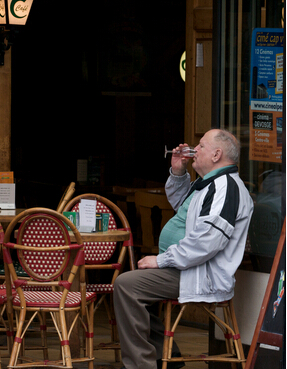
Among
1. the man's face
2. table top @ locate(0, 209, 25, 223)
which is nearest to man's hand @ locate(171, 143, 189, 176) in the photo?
the man's face

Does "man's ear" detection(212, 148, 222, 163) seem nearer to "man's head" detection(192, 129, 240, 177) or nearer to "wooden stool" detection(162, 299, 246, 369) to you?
"man's head" detection(192, 129, 240, 177)

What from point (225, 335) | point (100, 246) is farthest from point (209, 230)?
point (100, 246)

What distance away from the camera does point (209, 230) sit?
126 inches

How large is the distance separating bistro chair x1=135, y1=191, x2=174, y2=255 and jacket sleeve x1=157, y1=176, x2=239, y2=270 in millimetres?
2229

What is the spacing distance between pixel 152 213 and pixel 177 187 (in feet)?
6.64

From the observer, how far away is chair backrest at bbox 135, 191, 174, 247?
569cm

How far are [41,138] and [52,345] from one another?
7.39 metres

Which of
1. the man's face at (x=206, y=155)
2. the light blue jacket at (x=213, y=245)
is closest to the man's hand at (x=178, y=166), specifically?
the man's face at (x=206, y=155)

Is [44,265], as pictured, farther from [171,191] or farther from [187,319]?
[187,319]

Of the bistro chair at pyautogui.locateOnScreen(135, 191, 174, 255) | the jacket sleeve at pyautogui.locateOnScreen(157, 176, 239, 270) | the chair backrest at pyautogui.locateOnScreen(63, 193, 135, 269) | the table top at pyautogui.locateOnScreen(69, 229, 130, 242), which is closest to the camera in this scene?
the jacket sleeve at pyautogui.locateOnScreen(157, 176, 239, 270)

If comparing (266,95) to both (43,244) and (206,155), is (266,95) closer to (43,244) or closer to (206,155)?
(206,155)

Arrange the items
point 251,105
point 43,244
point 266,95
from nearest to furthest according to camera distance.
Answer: point 43,244, point 266,95, point 251,105

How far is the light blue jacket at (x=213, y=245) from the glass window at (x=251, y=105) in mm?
217

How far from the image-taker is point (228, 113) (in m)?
3.91
